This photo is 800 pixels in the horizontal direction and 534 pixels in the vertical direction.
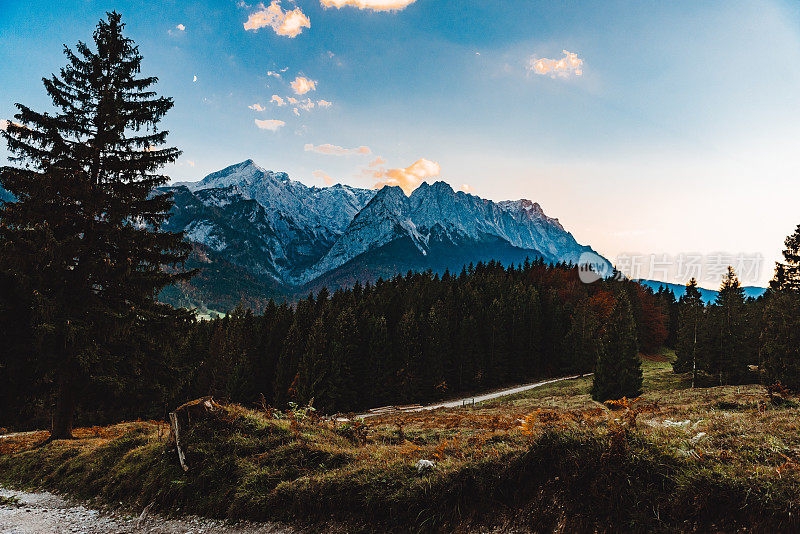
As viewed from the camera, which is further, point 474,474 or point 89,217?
point 89,217

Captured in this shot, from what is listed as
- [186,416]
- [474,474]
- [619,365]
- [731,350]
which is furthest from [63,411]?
[731,350]

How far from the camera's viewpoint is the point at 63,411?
1543 centimetres

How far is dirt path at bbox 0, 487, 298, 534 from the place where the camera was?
637cm

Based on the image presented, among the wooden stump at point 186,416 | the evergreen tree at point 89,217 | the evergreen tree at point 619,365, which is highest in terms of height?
the evergreen tree at point 89,217

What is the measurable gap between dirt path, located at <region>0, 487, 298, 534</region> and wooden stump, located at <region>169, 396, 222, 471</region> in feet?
4.64

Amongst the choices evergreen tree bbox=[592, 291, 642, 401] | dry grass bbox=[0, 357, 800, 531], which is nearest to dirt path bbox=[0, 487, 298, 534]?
dry grass bbox=[0, 357, 800, 531]

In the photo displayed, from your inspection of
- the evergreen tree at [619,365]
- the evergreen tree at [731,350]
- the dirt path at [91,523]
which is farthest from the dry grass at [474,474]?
the evergreen tree at [731,350]

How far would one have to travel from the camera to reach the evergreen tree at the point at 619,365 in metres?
35.1

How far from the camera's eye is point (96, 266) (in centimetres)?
1441

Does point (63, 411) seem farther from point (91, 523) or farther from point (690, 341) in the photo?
point (690, 341)

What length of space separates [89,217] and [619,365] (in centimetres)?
4106

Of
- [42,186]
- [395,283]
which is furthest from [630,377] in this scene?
[395,283]

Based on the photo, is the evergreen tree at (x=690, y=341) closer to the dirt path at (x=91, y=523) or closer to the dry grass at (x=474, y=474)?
the dry grass at (x=474, y=474)

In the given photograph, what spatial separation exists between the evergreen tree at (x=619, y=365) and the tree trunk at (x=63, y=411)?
38.0 meters
